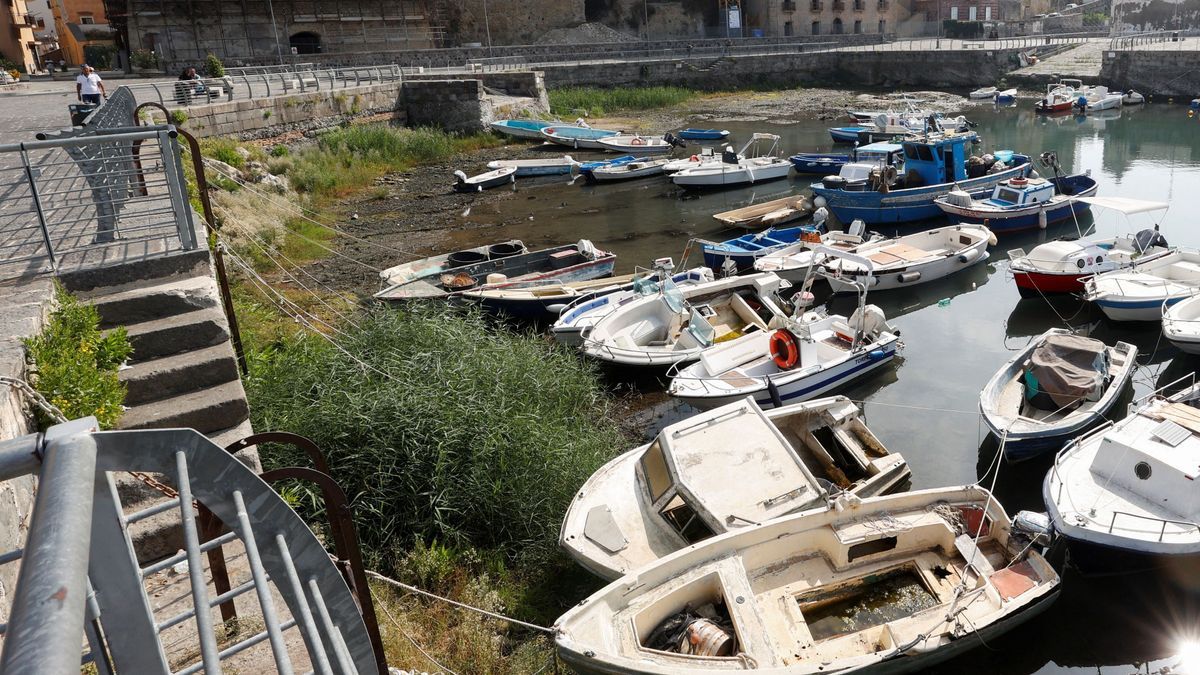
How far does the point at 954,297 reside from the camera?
17.0m

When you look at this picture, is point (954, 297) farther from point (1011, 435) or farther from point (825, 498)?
point (825, 498)

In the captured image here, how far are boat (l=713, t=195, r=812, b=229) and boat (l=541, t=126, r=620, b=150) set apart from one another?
43.0 feet

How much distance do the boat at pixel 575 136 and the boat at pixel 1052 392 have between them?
24.3 meters

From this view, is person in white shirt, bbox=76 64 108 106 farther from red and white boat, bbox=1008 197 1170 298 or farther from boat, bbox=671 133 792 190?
red and white boat, bbox=1008 197 1170 298

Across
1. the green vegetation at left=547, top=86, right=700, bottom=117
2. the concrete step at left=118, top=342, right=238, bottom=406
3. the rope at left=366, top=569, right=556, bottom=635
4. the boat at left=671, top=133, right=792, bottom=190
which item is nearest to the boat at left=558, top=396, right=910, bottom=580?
the rope at left=366, top=569, right=556, bottom=635

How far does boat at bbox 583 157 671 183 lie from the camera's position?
2780cm

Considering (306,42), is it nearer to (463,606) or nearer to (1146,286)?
(1146,286)

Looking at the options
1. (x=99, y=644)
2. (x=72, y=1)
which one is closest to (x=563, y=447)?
(x=99, y=644)

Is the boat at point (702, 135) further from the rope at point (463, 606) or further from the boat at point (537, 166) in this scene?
the rope at point (463, 606)

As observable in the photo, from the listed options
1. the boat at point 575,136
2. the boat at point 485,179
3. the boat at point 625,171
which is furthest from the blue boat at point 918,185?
the boat at point 575,136

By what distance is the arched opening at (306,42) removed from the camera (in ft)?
148

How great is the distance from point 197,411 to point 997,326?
45.9 feet

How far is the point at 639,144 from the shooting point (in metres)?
33.2

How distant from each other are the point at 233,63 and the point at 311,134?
1423cm
